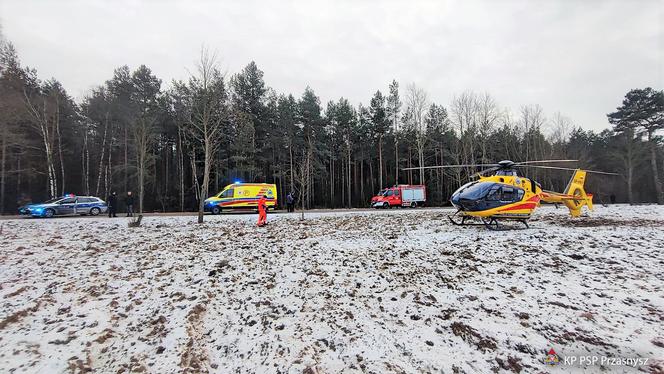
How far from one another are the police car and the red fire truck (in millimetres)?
24759

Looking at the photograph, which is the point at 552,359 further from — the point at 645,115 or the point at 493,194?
the point at 645,115

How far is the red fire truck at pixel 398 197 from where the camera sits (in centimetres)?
3102

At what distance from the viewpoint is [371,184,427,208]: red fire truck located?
31.0 meters

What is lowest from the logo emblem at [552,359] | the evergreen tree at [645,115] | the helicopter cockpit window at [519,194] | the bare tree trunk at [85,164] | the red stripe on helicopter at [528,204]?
the logo emblem at [552,359]

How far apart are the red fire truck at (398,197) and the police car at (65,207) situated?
81.2ft

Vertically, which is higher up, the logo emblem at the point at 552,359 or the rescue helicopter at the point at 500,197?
the rescue helicopter at the point at 500,197

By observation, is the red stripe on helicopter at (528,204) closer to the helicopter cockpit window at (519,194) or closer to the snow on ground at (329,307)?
the helicopter cockpit window at (519,194)

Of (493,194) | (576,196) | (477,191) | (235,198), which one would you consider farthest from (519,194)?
(235,198)

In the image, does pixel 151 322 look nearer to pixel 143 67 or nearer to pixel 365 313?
pixel 365 313

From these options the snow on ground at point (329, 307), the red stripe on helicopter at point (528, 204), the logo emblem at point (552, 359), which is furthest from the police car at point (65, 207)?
the logo emblem at point (552, 359)

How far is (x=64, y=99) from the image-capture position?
104ft

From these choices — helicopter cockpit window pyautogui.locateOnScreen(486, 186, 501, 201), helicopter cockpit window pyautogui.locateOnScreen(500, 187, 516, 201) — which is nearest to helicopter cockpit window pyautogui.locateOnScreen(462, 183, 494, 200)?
helicopter cockpit window pyautogui.locateOnScreen(486, 186, 501, 201)

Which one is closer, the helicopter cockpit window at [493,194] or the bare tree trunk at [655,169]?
the helicopter cockpit window at [493,194]

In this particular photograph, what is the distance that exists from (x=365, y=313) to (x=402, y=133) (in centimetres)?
3835
